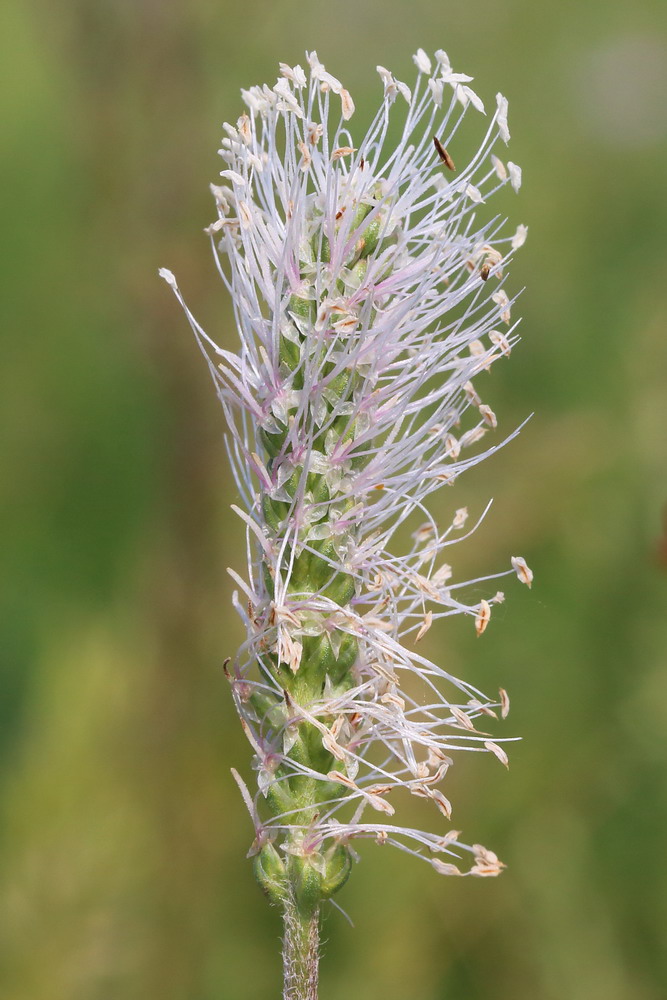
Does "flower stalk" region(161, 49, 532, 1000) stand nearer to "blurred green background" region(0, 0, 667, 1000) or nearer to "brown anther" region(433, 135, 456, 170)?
"brown anther" region(433, 135, 456, 170)

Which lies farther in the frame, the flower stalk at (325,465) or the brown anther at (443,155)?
the brown anther at (443,155)

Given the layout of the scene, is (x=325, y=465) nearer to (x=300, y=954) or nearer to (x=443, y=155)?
(x=443, y=155)

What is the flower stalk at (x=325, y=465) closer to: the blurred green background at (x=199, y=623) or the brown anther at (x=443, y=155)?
the brown anther at (x=443, y=155)

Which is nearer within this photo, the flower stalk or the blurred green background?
the flower stalk

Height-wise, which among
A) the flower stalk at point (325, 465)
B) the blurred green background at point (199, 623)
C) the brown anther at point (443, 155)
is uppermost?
the brown anther at point (443, 155)

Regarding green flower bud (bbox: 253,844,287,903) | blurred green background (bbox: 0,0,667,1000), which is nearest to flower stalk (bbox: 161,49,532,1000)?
green flower bud (bbox: 253,844,287,903)

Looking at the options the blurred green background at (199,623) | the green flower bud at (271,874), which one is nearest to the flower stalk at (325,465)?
the green flower bud at (271,874)
